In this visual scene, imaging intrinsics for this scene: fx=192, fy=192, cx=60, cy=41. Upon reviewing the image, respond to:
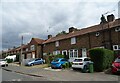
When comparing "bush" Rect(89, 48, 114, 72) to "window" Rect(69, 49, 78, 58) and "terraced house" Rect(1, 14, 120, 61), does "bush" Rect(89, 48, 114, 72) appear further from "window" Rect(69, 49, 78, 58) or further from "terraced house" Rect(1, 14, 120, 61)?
"window" Rect(69, 49, 78, 58)

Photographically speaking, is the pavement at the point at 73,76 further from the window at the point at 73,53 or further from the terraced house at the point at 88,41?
the window at the point at 73,53

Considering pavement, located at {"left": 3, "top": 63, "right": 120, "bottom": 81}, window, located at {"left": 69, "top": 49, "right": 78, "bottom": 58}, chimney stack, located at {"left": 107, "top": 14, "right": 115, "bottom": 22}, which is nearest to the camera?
pavement, located at {"left": 3, "top": 63, "right": 120, "bottom": 81}

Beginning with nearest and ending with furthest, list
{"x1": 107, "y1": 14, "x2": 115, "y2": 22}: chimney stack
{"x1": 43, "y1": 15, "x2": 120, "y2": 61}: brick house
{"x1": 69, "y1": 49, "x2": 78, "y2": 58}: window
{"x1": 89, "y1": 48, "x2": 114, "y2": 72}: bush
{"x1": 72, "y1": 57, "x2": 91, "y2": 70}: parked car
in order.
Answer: {"x1": 89, "y1": 48, "x2": 114, "y2": 72}: bush
{"x1": 72, "y1": 57, "x2": 91, "y2": 70}: parked car
{"x1": 43, "y1": 15, "x2": 120, "y2": 61}: brick house
{"x1": 107, "y1": 14, "x2": 115, "y2": 22}: chimney stack
{"x1": 69, "y1": 49, "x2": 78, "y2": 58}: window

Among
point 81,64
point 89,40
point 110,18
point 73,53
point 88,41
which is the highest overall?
point 110,18

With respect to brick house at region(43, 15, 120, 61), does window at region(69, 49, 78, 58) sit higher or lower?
lower

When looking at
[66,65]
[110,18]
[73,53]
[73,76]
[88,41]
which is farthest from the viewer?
[73,53]

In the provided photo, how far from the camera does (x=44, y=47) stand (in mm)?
47469

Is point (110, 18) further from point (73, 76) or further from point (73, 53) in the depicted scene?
point (73, 76)

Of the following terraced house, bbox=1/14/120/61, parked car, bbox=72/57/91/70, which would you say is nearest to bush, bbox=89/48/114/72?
parked car, bbox=72/57/91/70

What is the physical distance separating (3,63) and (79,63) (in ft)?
66.7

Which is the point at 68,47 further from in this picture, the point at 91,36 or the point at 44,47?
the point at 44,47

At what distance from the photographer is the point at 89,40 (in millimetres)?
33656

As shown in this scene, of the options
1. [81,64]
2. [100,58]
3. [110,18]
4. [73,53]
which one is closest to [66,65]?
[81,64]

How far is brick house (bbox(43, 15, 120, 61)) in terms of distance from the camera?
29750 millimetres
